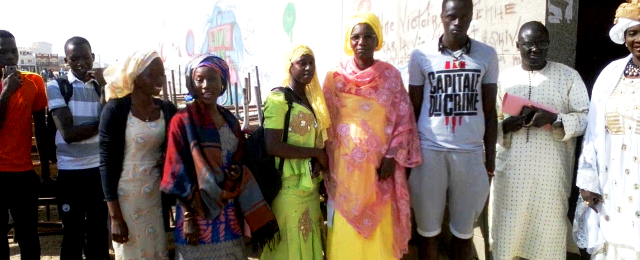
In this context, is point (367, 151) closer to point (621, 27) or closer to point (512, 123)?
point (512, 123)

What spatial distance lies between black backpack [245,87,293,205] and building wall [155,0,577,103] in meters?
0.35

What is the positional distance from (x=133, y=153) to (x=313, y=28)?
15.3 ft

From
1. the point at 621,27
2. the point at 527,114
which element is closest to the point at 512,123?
the point at 527,114

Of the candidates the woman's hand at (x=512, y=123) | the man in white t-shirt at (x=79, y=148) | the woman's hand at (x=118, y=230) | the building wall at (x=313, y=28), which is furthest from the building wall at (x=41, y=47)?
the woman's hand at (x=512, y=123)

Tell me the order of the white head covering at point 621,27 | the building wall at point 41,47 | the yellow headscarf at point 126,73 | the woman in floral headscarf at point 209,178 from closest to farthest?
the woman in floral headscarf at point 209,178 → the yellow headscarf at point 126,73 → the white head covering at point 621,27 → the building wall at point 41,47

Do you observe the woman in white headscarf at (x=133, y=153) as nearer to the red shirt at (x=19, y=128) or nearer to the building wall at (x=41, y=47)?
the red shirt at (x=19, y=128)

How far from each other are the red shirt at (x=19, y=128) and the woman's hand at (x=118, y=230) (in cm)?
117

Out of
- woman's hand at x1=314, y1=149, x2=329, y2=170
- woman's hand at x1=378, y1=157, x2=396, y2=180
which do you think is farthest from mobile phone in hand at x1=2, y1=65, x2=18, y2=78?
woman's hand at x1=378, y1=157, x2=396, y2=180

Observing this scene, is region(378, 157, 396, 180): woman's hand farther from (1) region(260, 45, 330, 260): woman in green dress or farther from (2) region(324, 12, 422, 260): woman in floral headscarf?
(1) region(260, 45, 330, 260): woman in green dress

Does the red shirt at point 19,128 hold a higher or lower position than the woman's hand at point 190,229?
higher

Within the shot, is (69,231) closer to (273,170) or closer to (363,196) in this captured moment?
(273,170)

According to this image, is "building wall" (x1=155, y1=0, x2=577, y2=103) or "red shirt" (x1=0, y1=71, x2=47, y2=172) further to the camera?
"building wall" (x1=155, y1=0, x2=577, y2=103)

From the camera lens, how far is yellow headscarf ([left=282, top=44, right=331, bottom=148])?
2.69m

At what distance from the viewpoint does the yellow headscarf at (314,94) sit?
8.81 ft
